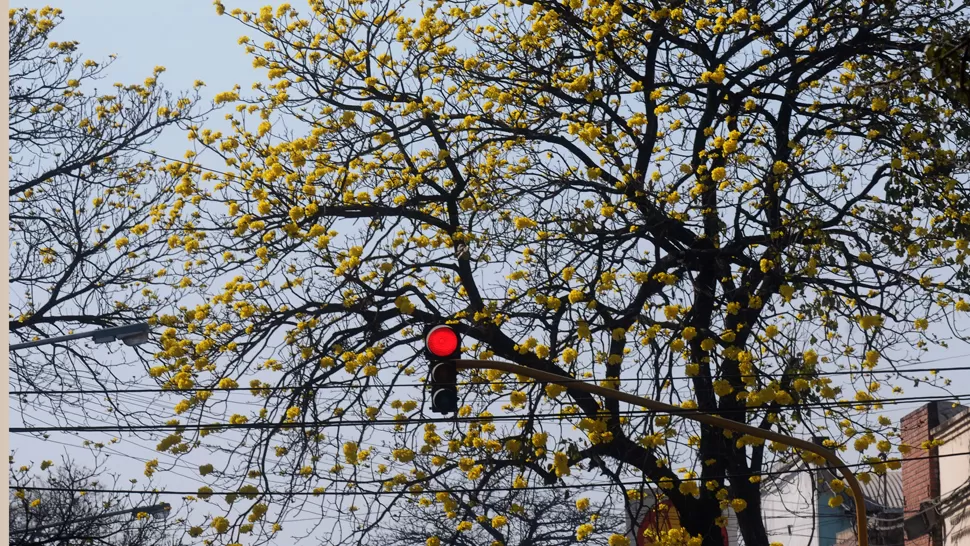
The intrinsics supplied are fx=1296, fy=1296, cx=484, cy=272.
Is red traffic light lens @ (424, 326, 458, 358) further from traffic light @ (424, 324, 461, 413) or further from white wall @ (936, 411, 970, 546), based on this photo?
white wall @ (936, 411, 970, 546)

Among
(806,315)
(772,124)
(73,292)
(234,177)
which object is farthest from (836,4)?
(73,292)

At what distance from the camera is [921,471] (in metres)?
18.3

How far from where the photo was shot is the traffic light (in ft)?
33.1

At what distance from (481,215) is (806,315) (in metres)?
3.95

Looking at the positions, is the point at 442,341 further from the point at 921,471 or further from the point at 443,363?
the point at 921,471

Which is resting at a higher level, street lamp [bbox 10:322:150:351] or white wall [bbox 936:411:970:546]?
street lamp [bbox 10:322:150:351]

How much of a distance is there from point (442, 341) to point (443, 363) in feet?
0.60

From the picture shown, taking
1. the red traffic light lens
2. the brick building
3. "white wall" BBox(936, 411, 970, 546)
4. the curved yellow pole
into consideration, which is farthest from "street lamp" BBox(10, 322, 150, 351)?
"white wall" BBox(936, 411, 970, 546)

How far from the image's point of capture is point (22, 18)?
19500mm

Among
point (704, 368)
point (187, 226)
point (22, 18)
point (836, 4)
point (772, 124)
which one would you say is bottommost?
point (704, 368)

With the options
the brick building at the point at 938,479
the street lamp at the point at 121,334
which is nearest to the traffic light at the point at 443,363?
the street lamp at the point at 121,334

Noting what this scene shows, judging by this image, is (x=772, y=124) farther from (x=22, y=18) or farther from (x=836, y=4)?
(x=22, y=18)

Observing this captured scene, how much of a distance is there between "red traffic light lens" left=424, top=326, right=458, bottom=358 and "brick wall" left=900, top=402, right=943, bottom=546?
9.32 meters

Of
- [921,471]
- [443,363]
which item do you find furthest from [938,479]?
[443,363]
